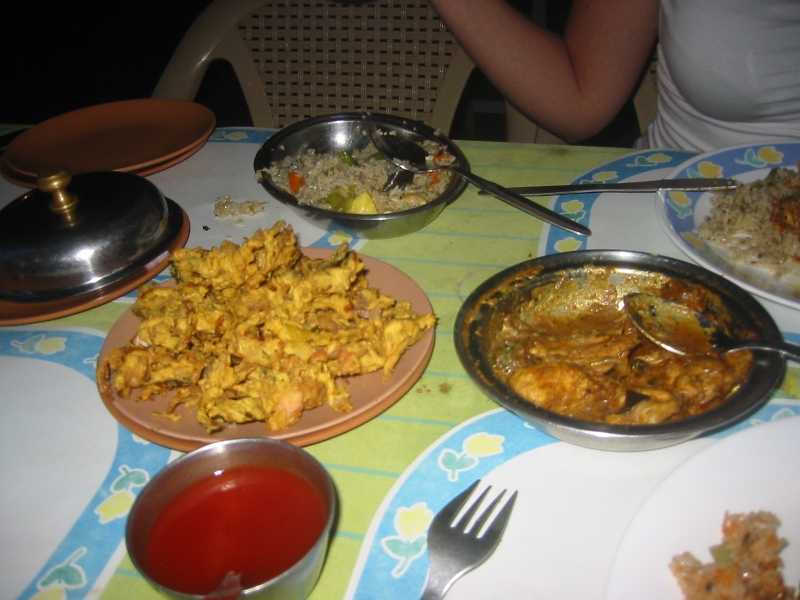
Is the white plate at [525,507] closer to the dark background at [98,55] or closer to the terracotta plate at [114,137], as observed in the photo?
the terracotta plate at [114,137]

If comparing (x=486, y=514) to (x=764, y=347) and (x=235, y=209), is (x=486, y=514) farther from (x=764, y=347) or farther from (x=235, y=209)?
(x=235, y=209)

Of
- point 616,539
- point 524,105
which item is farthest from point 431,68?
point 616,539

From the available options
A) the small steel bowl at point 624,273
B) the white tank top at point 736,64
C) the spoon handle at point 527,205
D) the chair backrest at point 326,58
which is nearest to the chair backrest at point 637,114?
the chair backrest at point 326,58

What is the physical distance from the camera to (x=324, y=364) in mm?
1328

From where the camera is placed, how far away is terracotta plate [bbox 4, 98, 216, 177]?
2.43m

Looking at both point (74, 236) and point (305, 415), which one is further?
point (74, 236)

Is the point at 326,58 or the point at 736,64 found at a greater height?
the point at 736,64

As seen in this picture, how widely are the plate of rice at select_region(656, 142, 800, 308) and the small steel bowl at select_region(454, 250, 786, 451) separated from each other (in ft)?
0.70

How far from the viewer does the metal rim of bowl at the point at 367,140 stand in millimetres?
1832

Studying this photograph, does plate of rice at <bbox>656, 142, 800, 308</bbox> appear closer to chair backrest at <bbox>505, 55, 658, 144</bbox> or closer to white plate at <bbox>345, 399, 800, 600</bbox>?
white plate at <bbox>345, 399, 800, 600</bbox>

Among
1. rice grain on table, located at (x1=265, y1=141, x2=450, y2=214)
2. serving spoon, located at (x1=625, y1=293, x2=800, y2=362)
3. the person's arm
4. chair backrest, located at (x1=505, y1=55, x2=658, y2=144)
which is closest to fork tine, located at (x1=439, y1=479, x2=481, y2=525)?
serving spoon, located at (x1=625, y1=293, x2=800, y2=362)

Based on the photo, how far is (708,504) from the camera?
39.5 inches

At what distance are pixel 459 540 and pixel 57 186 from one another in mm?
1642

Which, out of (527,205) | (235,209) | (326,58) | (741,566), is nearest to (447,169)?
(527,205)
